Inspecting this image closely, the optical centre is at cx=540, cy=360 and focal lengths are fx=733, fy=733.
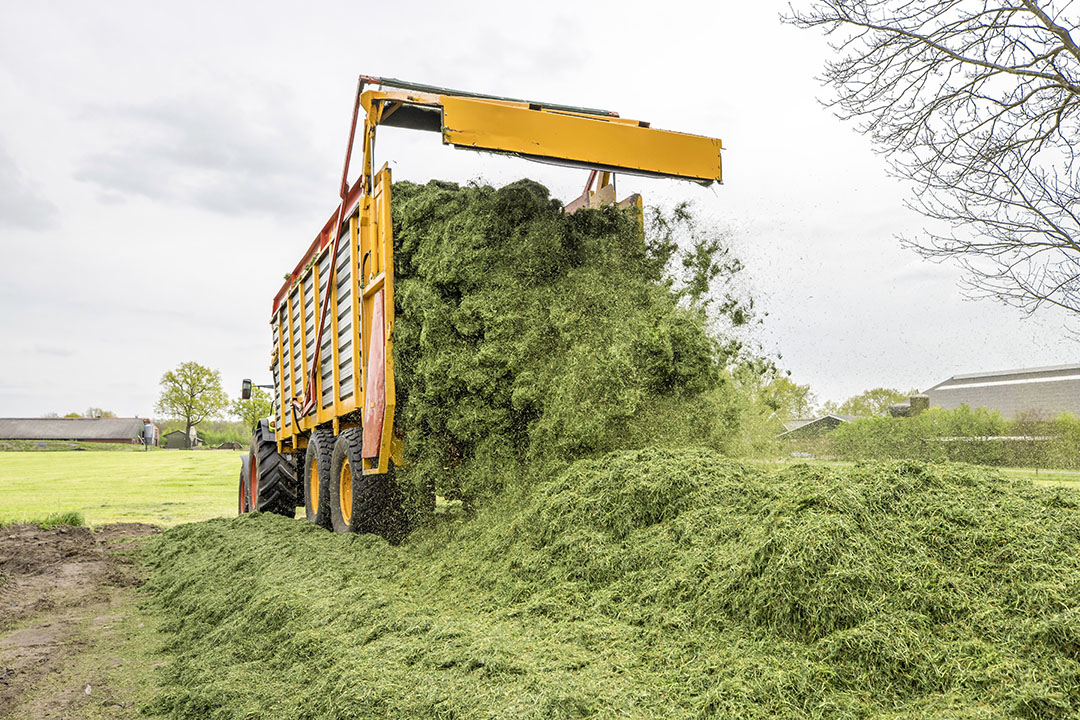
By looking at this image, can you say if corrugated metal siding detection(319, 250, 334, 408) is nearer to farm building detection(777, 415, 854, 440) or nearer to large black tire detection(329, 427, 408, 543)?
large black tire detection(329, 427, 408, 543)

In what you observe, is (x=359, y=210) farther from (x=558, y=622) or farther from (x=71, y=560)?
(x=71, y=560)

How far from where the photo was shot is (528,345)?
4.60 meters

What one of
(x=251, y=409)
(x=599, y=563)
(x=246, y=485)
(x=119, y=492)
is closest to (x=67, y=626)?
(x=599, y=563)

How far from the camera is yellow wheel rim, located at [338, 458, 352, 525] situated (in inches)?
252

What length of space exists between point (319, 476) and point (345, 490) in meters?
0.71

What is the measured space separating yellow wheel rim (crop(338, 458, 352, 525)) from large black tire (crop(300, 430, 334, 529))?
173mm

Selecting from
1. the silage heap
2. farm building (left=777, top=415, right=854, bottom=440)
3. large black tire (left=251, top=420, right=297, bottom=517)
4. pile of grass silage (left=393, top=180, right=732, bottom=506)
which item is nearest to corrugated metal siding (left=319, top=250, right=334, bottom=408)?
the silage heap

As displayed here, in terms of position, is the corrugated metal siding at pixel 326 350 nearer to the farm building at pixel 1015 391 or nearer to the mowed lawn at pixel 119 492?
the mowed lawn at pixel 119 492

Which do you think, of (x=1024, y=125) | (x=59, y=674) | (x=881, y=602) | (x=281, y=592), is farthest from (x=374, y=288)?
(x=1024, y=125)

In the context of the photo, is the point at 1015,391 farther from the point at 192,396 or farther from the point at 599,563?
the point at 192,396

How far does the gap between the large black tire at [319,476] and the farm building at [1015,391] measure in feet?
28.0

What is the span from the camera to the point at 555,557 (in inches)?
144

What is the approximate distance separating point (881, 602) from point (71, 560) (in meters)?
8.35

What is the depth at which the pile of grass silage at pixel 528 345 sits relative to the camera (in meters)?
4.46
